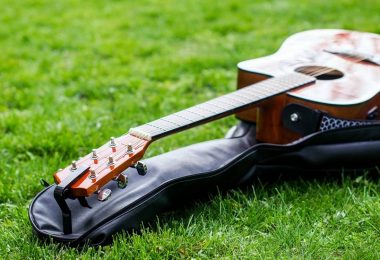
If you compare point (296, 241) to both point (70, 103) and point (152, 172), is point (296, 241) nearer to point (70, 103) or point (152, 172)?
point (152, 172)

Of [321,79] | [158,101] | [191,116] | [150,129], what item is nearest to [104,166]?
[150,129]

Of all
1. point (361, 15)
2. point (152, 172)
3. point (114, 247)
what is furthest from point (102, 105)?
point (361, 15)

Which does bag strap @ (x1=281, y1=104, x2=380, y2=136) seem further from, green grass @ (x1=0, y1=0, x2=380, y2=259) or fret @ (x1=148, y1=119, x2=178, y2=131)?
fret @ (x1=148, y1=119, x2=178, y2=131)

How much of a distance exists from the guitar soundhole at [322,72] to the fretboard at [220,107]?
0.10 meters

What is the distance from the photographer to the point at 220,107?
2.34m

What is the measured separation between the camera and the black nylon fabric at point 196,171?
2.01m

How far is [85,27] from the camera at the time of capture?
15.2 ft

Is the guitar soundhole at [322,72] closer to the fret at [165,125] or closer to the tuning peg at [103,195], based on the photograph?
the fret at [165,125]

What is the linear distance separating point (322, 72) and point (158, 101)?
102 centimetres

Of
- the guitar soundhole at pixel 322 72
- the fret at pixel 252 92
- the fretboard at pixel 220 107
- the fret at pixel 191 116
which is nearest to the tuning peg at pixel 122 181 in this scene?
the fretboard at pixel 220 107

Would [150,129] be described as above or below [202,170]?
above

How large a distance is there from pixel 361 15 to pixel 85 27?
201 cm

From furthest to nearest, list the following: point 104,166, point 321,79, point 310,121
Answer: point 321,79 → point 310,121 → point 104,166

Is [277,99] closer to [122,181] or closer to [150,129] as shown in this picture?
[150,129]
